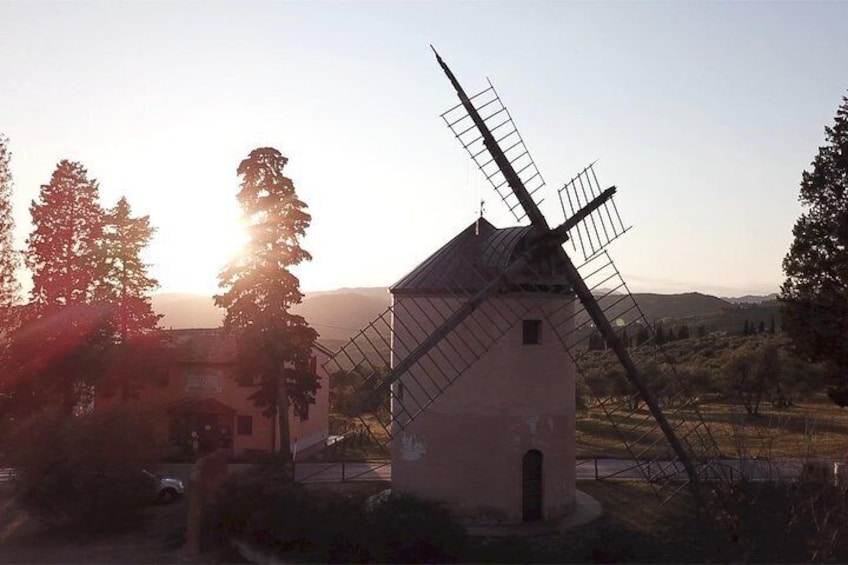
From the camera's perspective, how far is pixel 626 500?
23109 millimetres

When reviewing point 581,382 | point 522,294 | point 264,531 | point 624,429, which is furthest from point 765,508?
point 581,382

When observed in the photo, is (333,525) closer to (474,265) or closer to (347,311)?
(474,265)

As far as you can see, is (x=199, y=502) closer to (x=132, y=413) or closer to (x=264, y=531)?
(x=264, y=531)

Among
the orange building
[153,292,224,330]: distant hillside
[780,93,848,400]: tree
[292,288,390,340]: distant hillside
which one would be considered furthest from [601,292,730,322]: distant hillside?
the orange building

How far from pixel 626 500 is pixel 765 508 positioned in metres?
6.18

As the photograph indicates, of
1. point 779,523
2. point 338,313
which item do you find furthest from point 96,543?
point 338,313

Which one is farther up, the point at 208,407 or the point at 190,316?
the point at 190,316

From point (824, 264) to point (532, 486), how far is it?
49.8 ft

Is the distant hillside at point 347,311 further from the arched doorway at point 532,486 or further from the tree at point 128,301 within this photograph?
the arched doorway at point 532,486

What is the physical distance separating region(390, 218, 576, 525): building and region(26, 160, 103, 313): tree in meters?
17.2

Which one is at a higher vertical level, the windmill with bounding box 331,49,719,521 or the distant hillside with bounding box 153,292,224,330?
the distant hillside with bounding box 153,292,224,330

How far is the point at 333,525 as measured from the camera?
17.5 meters

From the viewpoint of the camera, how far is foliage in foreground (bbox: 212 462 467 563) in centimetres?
1638

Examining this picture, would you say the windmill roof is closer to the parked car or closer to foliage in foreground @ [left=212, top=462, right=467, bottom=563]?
foliage in foreground @ [left=212, top=462, right=467, bottom=563]
